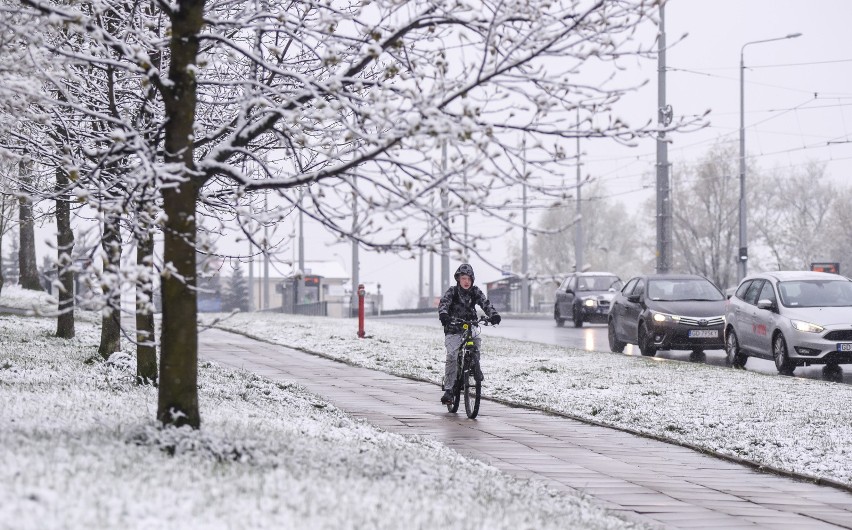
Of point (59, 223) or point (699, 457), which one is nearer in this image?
point (699, 457)

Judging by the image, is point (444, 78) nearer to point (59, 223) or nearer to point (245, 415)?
point (245, 415)

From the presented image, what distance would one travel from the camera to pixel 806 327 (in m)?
17.6

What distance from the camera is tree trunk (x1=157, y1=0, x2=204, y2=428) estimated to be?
7.09 meters

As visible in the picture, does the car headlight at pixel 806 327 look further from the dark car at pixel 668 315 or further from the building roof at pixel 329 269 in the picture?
the building roof at pixel 329 269

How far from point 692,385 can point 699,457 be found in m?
5.18

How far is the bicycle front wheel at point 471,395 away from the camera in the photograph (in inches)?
480

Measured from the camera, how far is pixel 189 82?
282 inches

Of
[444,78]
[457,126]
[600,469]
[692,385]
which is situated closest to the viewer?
[457,126]

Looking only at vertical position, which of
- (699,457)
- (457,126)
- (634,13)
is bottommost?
(699,457)

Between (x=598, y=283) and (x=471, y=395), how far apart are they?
2397 centimetres

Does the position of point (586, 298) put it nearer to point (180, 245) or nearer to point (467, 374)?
point (467, 374)

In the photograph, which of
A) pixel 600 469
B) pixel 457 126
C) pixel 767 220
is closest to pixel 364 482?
pixel 457 126

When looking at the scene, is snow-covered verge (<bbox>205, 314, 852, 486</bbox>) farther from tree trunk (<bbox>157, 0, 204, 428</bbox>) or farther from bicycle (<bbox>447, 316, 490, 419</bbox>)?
Answer: tree trunk (<bbox>157, 0, 204, 428</bbox>)

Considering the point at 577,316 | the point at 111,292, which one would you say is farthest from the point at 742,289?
the point at 111,292
